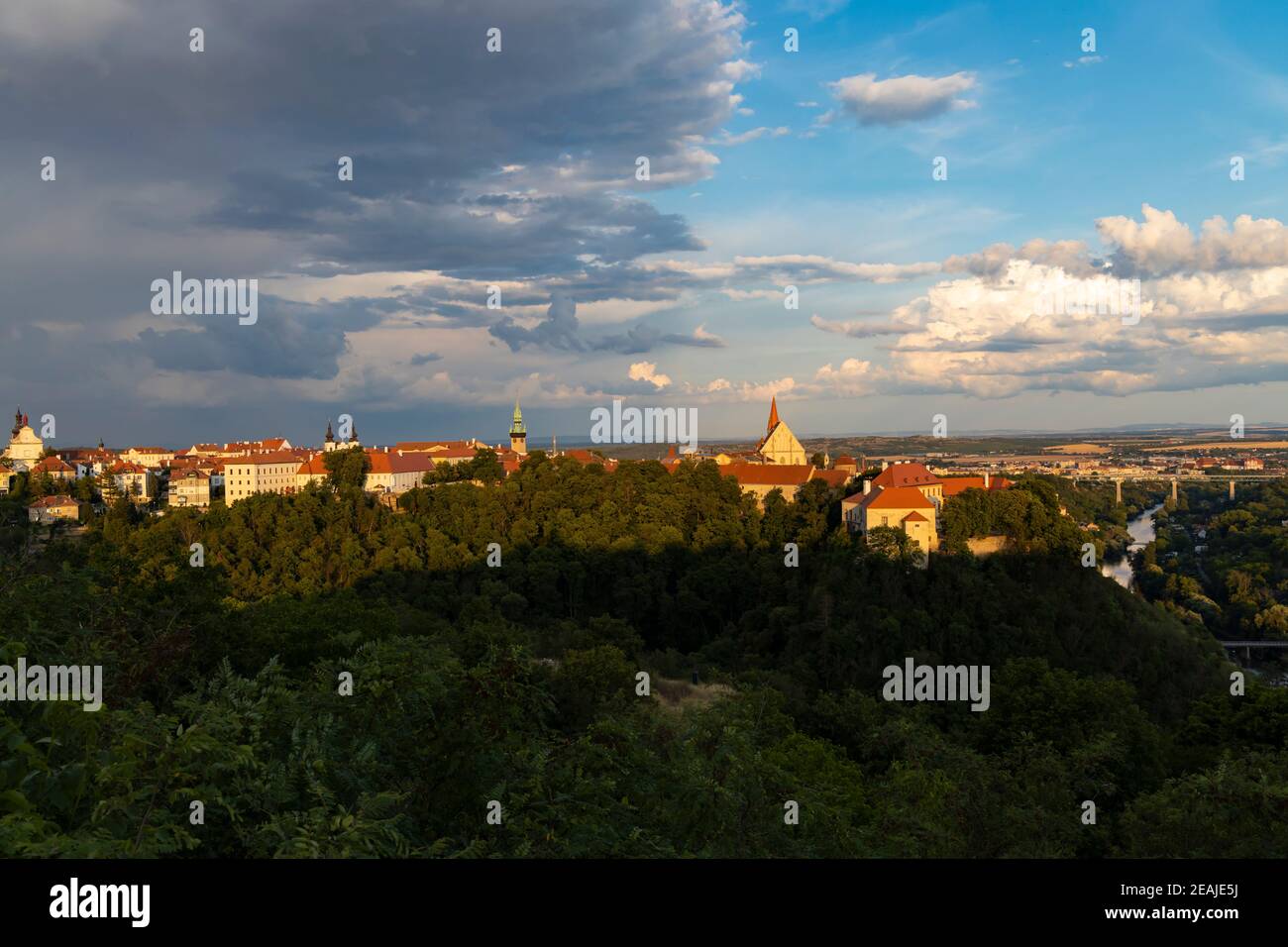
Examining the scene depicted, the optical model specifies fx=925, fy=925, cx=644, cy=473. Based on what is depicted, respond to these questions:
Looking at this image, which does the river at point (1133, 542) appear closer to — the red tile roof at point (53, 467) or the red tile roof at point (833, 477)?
the red tile roof at point (833, 477)

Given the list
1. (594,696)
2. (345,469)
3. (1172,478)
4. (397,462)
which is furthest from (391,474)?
(1172,478)

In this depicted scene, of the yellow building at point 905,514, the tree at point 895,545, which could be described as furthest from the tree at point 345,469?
the tree at point 895,545

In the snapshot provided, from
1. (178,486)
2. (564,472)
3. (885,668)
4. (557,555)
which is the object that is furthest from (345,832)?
(178,486)

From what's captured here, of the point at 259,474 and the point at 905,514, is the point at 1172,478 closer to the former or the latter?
the point at 905,514

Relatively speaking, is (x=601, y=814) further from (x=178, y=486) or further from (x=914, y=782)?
A: (x=178, y=486)

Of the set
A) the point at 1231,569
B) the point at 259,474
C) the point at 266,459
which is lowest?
the point at 1231,569
